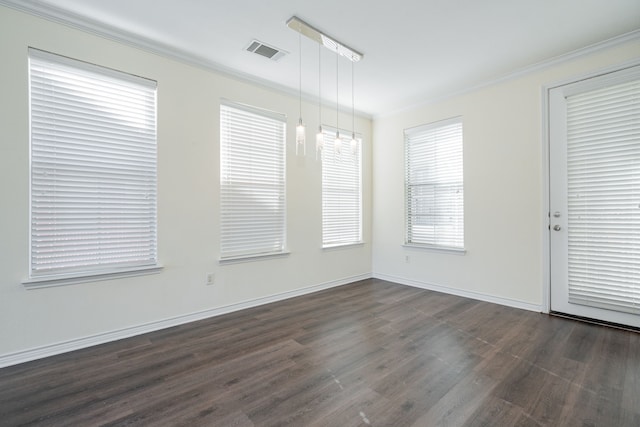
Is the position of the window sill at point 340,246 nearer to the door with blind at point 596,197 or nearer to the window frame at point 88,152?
the window frame at point 88,152

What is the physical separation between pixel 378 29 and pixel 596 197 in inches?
112

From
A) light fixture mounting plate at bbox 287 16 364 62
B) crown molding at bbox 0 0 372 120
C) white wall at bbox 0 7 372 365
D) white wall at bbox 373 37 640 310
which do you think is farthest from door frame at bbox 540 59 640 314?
crown molding at bbox 0 0 372 120

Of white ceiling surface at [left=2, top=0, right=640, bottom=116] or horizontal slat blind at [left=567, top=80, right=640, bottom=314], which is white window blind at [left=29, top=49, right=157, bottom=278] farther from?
horizontal slat blind at [left=567, top=80, right=640, bottom=314]

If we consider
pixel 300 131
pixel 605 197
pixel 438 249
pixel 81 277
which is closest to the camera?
pixel 81 277

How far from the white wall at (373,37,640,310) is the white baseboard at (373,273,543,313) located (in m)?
0.01

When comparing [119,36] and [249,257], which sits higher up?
[119,36]

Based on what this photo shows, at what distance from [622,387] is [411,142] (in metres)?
3.63

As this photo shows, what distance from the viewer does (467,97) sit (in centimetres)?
398

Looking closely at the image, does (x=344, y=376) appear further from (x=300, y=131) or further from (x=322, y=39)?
(x=322, y=39)

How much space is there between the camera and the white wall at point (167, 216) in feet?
7.50

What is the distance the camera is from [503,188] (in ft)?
12.0

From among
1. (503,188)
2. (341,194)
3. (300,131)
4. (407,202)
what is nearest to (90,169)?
(300,131)

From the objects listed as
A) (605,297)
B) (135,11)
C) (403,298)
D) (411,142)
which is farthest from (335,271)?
(135,11)

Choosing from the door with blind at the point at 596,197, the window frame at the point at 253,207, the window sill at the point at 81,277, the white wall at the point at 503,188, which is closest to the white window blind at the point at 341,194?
the window frame at the point at 253,207
